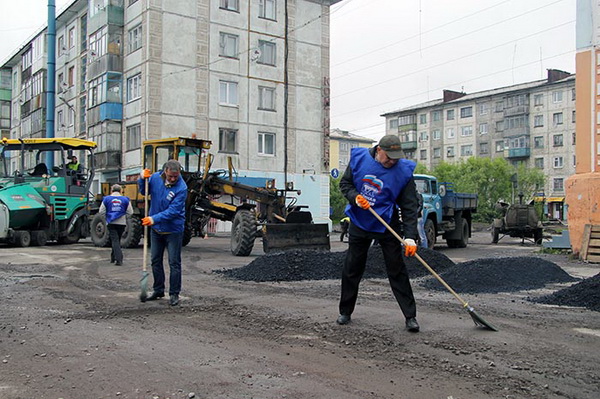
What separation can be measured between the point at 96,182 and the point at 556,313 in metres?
36.7

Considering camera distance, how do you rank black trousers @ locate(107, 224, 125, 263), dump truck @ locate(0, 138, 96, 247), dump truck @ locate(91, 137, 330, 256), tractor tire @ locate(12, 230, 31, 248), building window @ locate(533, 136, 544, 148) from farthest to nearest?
1. building window @ locate(533, 136, 544, 148)
2. tractor tire @ locate(12, 230, 31, 248)
3. dump truck @ locate(0, 138, 96, 247)
4. dump truck @ locate(91, 137, 330, 256)
5. black trousers @ locate(107, 224, 125, 263)

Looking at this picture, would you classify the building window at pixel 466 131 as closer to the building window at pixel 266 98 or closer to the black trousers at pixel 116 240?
the building window at pixel 266 98

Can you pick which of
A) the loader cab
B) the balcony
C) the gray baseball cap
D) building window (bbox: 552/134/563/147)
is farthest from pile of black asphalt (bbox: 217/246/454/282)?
the balcony

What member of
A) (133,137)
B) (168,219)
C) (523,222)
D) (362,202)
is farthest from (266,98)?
(362,202)

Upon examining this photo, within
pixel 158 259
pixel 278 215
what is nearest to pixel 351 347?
pixel 158 259

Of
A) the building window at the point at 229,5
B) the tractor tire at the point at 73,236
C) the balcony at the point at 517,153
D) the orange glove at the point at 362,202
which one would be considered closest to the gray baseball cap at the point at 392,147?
the orange glove at the point at 362,202

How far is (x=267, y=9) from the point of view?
37875mm

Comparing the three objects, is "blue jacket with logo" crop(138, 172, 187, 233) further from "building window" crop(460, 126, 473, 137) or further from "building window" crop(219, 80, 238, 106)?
"building window" crop(460, 126, 473, 137)

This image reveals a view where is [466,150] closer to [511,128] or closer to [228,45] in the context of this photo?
[511,128]

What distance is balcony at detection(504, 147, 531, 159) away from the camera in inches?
2773

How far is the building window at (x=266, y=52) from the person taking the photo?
3725cm

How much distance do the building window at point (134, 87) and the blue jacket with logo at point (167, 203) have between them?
2811 cm

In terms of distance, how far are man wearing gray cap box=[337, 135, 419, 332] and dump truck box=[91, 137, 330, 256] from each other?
8.61 m

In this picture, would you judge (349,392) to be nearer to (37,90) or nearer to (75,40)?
(75,40)
